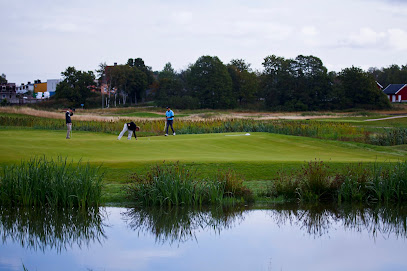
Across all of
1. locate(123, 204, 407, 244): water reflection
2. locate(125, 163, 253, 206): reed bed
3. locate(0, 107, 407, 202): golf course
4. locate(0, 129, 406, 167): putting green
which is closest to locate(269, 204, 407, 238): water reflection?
locate(123, 204, 407, 244): water reflection

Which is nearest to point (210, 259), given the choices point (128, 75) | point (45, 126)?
point (45, 126)

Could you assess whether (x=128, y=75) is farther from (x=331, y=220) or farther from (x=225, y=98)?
(x=331, y=220)

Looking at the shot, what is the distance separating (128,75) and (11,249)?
11284cm

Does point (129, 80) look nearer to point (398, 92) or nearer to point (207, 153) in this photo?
point (398, 92)

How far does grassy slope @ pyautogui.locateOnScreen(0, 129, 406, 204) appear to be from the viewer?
18.4 m

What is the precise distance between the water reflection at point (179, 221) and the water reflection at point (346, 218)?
4.05ft

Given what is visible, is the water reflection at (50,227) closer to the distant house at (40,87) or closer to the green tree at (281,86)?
the green tree at (281,86)

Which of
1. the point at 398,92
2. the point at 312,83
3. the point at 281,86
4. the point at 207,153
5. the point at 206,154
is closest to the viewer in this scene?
the point at 206,154

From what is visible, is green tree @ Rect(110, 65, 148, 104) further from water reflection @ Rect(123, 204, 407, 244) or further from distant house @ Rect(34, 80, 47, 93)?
water reflection @ Rect(123, 204, 407, 244)

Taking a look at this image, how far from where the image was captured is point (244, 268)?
29.9 ft

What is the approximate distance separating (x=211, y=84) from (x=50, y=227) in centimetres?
10022

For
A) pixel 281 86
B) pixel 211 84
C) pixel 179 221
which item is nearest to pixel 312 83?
pixel 281 86

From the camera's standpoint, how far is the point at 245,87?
386ft

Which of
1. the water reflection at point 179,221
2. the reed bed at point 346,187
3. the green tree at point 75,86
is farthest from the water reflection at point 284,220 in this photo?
the green tree at point 75,86
